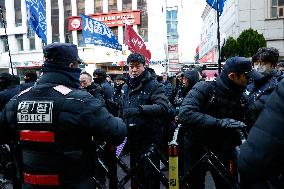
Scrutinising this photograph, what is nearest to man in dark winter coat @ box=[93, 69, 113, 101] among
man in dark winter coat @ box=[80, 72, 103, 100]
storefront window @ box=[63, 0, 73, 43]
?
man in dark winter coat @ box=[80, 72, 103, 100]

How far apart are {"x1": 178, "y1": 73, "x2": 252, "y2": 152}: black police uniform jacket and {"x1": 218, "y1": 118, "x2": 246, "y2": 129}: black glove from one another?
10cm

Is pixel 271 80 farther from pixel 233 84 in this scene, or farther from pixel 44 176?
pixel 44 176

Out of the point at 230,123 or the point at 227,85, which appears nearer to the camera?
the point at 230,123

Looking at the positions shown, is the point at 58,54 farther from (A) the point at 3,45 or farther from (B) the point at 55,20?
(A) the point at 3,45

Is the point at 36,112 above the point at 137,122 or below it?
above

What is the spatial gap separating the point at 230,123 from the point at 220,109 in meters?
0.36

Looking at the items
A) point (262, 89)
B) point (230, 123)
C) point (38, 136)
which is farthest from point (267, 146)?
point (262, 89)

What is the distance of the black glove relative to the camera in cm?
362

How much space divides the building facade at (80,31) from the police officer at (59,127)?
107 ft

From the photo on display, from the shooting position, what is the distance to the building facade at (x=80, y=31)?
37125 mm

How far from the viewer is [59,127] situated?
2709 mm

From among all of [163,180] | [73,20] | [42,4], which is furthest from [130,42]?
[73,20]

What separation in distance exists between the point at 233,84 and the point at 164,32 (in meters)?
34.5

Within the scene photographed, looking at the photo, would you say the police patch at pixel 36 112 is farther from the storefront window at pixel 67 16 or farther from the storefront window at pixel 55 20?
the storefront window at pixel 55 20
